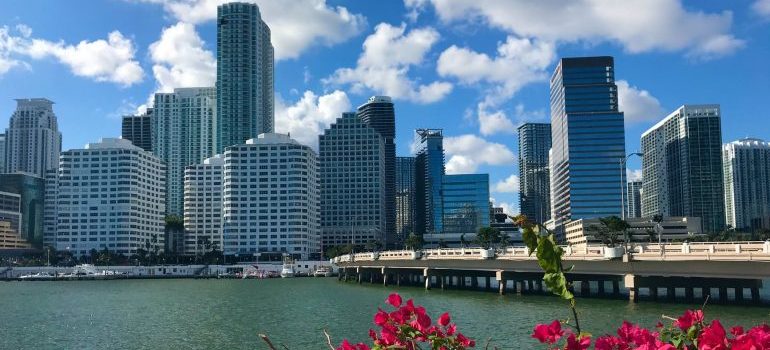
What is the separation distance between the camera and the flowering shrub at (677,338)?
507 centimetres

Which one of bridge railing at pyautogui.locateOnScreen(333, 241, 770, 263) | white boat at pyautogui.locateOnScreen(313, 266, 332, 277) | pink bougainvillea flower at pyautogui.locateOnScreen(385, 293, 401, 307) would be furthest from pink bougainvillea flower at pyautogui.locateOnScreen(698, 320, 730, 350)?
white boat at pyautogui.locateOnScreen(313, 266, 332, 277)

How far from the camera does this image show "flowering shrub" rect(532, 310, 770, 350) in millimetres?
5066

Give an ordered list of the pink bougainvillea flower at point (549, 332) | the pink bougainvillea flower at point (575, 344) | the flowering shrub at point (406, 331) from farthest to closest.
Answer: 1. the flowering shrub at point (406, 331)
2. the pink bougainvillea flower at point (549, 332)
3. the pink bougainvillea flower at point (575, 344)

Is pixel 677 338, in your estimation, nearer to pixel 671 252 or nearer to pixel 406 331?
pixel 406 331

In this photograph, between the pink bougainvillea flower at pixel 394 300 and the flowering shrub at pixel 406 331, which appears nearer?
the flowering shrub at pixel 406 331

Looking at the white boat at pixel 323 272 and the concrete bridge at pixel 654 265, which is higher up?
the concrete bridge at pixel 654 265

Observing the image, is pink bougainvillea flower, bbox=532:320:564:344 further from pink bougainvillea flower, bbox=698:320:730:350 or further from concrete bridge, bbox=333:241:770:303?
concrete bridge, bbox=333:241:770:303

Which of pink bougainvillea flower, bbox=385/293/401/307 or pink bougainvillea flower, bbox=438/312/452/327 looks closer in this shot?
pink bougainvillea flower, bbox=385/293/401/307

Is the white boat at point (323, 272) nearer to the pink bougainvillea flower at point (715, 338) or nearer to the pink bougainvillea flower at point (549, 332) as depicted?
the pink bougainvillea flower at point (549, 332)

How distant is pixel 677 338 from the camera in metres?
6.78

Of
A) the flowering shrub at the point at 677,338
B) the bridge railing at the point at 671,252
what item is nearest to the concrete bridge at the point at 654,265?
the bridge railing at the point at 671,252

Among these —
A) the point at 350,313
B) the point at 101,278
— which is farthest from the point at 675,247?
the point at 101,278

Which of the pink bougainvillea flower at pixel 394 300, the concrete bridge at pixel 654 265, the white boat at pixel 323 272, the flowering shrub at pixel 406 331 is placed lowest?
the white boat at pixel 323 272

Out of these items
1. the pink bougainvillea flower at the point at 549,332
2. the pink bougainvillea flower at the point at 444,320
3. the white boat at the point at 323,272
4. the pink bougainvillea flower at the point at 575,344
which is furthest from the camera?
the white boat at the point at 323,272
